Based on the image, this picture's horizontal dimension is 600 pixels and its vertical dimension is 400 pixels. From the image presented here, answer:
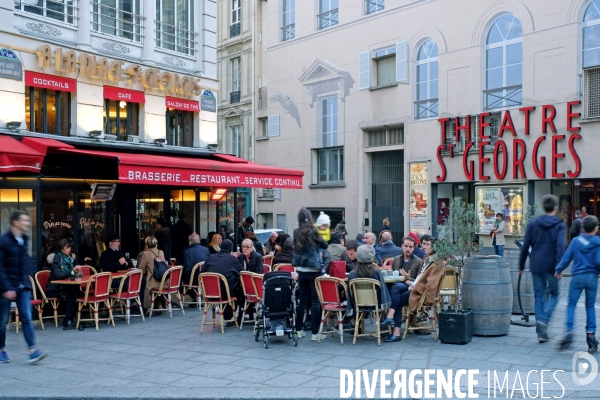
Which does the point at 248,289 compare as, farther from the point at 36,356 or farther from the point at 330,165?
the point at 330,165

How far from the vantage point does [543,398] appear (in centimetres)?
584

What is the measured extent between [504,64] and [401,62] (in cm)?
412

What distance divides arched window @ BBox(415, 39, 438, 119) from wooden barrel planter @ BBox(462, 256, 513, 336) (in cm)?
1442

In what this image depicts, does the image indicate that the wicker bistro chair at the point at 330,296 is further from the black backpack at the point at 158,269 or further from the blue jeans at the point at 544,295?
the black backpack at the point at 158,269

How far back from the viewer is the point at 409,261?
30.7 ft

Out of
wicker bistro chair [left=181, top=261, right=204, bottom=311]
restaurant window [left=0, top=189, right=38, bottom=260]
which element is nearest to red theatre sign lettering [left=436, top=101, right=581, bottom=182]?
wicker bistro chair [left=181, top=261, right=204, bottom=311]

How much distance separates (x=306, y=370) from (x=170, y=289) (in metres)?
4.78

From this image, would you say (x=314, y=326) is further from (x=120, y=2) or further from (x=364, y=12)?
(x=364, y=12)

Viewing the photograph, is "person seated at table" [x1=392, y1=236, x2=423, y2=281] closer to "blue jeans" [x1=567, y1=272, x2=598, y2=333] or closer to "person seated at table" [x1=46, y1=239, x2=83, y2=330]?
"blue jeans" [x1=567, y1=272, x2=598, y2=333]

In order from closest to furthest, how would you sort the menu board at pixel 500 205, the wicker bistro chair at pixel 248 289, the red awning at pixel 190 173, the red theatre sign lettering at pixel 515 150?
the wicker bistro chair at pixel 248 289 → the red awning at pixel 190 173 → the red theatre sign lettering at pixel 515 150 → the menu board at pixel 500 205

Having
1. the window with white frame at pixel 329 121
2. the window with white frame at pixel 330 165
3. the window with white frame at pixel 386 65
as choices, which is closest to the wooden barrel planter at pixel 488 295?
the window with white frame at pixel 386 65

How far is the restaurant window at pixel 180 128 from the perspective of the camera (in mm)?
15328

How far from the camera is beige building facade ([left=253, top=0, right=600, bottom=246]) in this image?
18719mm

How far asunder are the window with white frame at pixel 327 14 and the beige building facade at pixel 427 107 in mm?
63
